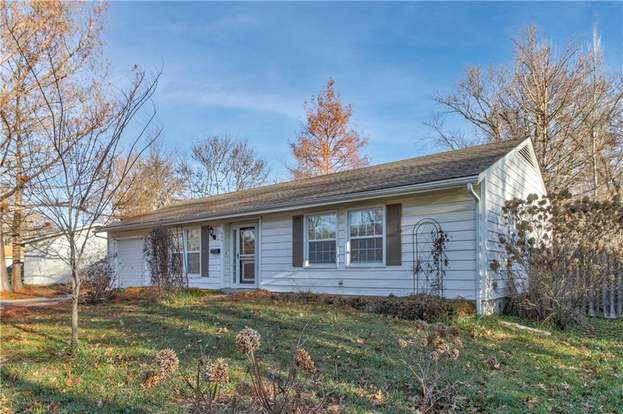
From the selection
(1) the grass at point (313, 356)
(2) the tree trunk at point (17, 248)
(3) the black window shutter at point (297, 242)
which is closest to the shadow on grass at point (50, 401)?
(1) the grass at point (313, 356)

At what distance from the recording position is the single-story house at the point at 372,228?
842 centimetres

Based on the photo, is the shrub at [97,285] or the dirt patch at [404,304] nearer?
the dirt patch at [404,304]

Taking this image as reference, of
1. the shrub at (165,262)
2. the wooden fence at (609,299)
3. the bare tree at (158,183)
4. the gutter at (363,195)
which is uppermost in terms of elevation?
the bare tree at (158,183)

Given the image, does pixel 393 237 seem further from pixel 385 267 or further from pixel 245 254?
pixel 245 254

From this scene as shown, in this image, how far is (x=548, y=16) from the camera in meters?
17.5

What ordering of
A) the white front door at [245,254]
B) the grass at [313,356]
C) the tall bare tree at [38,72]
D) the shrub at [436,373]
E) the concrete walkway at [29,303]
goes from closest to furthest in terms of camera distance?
the shrub at [436,373] → the grass at [313,356] → the tall bare tree at [38,72] → the concrete walkway at [29,303] → the white front door at [245,254]

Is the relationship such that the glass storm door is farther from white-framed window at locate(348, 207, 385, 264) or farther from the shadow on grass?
the shadow on grass

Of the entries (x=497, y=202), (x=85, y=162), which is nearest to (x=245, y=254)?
(x=497, y=202)

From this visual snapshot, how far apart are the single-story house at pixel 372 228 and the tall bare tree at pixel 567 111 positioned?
6.66 m

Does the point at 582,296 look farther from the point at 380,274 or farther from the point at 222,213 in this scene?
the point at 222,213

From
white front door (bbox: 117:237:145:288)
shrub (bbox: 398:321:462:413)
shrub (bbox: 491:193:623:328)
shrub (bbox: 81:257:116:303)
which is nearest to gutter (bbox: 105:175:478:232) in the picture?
shrub (bbox: 491:193:623:328)

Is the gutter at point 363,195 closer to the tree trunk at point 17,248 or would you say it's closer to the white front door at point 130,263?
the white front door at point 130,263

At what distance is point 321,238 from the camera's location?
1055cm

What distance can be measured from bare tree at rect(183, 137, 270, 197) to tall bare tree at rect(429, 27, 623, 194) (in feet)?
53.5
